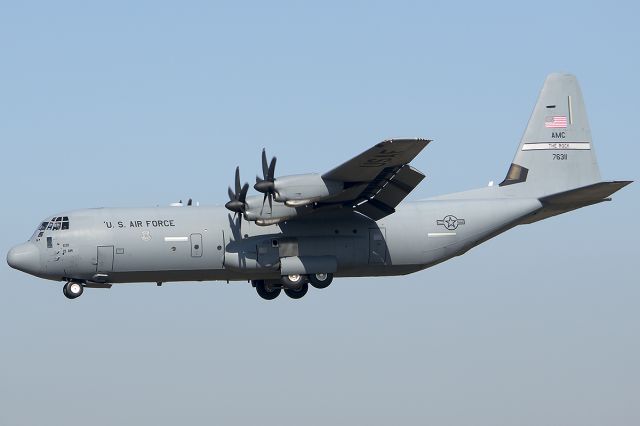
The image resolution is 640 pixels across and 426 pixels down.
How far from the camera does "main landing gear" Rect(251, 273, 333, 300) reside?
2961 cm

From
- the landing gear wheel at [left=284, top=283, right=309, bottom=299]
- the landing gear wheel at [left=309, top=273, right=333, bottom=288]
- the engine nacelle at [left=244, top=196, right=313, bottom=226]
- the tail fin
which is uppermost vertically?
the tail fin

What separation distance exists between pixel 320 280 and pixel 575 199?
7.82m

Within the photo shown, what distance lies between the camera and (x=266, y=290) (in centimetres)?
3172

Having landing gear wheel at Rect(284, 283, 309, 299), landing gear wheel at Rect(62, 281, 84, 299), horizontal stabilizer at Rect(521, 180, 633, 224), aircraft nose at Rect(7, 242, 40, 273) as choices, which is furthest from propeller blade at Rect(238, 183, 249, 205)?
horizontal stabilizer at Rect(521, 180, 633, 224)

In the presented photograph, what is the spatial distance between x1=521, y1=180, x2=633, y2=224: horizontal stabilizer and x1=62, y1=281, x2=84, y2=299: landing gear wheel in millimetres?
13077

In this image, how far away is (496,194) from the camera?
104 feet

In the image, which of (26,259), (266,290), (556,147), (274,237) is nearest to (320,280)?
(274,237)

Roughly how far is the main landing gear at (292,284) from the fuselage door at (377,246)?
1310 mm

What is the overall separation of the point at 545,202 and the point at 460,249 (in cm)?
296

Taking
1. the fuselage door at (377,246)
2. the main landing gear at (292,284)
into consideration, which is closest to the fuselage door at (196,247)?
the main landing gear at (292,284)

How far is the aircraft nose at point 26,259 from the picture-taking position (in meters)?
29.2

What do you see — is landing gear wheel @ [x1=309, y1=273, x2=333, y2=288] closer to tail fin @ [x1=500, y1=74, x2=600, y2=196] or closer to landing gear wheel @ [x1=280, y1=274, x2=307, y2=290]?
landing gear wheel @ [x1=280, y1=274, x2=307, y2=290]

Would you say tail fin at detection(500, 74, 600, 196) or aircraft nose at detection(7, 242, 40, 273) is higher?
tail fin at detection(500, 74, 600, 196)

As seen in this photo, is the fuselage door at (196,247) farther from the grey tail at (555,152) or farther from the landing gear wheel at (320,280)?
the grey tail at (555,152)
